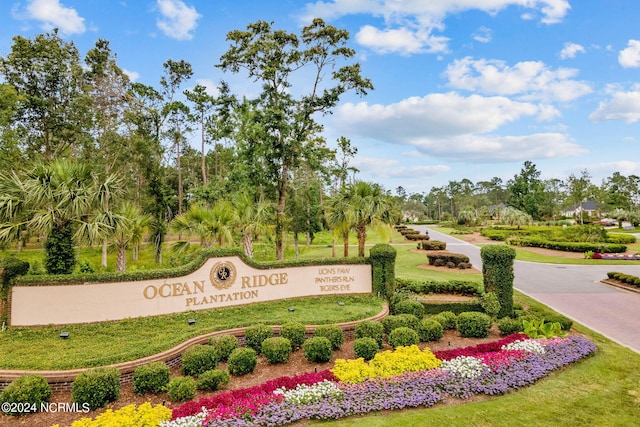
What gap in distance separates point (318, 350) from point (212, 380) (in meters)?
2.48

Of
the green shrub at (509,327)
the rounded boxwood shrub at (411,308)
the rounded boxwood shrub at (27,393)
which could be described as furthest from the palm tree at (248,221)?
the green shrub at (509,327)

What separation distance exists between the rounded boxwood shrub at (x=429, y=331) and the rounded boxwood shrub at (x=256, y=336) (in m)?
4.01

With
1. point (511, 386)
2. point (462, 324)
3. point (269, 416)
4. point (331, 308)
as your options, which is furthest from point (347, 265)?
point (269, 416)

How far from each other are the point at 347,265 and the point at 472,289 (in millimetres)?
5206

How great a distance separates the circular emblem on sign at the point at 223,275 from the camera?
11367 mm

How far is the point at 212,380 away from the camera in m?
7.21

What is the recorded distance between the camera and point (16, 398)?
6.20 meters

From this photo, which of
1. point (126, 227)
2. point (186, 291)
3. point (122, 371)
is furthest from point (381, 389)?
point (126, 227)

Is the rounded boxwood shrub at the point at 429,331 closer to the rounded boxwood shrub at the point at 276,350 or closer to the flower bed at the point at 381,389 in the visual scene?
the flower bed at the point at 381,389

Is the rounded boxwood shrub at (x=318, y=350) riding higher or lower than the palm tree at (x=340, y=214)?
lower

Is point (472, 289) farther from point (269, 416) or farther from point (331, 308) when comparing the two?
point (269, 416)

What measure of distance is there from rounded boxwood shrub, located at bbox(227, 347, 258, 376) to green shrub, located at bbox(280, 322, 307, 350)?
1375 mm

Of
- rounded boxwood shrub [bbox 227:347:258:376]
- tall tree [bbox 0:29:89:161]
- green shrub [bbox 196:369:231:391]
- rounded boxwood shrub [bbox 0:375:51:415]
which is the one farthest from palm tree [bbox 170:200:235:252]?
tall tree [bbox 0:29:89:161]

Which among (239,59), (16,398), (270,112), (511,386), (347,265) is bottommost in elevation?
(511,386)
